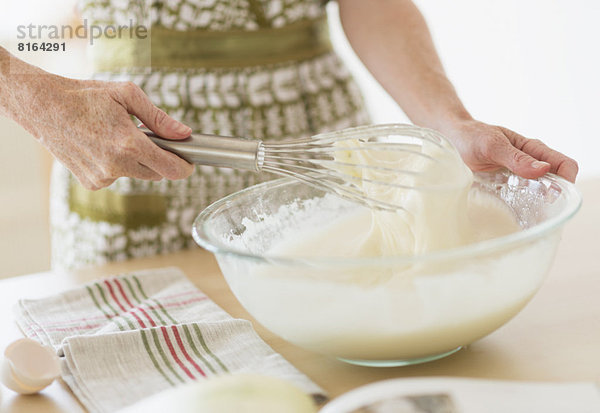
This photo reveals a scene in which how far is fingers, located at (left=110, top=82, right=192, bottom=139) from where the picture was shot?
714mm

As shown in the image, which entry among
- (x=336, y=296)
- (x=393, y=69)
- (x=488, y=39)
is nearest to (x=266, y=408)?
(x=336, y=296)

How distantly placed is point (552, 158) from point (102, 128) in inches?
19.8

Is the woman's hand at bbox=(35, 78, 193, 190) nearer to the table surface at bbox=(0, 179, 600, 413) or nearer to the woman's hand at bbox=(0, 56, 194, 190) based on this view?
the woman's hand at bbox=(0, 56, 194, 190)

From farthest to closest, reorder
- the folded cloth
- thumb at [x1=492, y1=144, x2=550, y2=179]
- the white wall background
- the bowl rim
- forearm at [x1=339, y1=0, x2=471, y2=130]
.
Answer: the white wall background < forearm at [x1=339, y1=0, x2=471, y2=130] < thumb at [x1=492, y1=144, x2=550, y2=179] < the folded cloth < the bowl rim

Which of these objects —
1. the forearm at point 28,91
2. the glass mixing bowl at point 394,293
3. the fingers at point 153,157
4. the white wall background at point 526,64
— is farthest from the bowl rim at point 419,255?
the white wall background at point 526,64

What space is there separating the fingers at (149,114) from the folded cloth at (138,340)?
0.20m

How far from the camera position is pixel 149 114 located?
0.73 m

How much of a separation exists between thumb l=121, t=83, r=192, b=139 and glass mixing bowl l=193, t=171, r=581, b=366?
120mm

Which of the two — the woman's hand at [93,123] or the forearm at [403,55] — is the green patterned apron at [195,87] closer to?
the forearm at [403,55]

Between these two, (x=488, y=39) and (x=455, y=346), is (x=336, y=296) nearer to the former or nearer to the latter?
(x=455, y=346)

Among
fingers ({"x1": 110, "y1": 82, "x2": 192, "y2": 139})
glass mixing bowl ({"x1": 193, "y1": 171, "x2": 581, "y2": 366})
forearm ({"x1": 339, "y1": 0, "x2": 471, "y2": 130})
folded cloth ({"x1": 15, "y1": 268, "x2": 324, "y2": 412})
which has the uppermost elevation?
forearm ({"x1": 339, "y1": 0, "x2": 471, "y2": 130})

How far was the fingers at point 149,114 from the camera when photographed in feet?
2.34

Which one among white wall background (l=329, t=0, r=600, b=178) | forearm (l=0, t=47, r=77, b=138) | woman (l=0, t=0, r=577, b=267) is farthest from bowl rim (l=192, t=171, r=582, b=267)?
white wall background (l=329, t=0, r=600, b=178)

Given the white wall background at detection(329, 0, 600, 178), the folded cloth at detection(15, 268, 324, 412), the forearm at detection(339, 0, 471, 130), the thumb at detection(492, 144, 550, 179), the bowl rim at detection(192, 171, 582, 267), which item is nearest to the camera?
the bowl rim at detection(192, 171, 582, 267)
